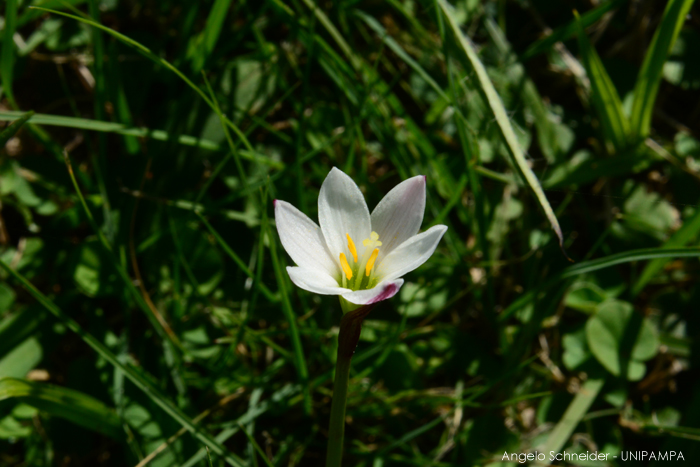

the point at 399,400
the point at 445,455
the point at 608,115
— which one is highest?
the point at 608,115

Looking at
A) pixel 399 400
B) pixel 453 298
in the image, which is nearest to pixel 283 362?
pixel 399 400

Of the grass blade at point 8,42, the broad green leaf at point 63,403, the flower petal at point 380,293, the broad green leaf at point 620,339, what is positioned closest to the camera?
the flower petal at point 380,293

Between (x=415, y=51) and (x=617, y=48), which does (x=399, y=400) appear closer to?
(x=415, y=51)

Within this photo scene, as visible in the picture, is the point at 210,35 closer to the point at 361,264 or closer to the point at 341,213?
the point at 341,213

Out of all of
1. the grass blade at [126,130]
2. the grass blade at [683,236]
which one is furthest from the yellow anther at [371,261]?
the grass blade at [683,236]

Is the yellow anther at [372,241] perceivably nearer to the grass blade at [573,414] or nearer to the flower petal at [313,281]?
the flower petal at [313,281]

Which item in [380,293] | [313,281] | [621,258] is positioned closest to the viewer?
[380,293]

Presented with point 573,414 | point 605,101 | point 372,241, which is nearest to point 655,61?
A: point 605,101
